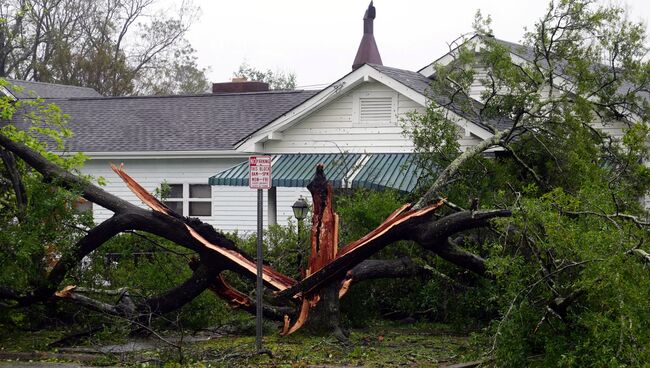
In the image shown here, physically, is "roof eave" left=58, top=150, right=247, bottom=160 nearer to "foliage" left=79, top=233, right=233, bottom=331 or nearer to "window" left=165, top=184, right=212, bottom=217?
"window" left=165, top=184, right=212, bottom=217

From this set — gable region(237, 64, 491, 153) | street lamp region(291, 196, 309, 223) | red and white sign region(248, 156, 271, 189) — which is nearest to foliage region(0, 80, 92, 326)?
red and white sign region(248, 156, 271, 189)

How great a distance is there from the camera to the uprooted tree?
30.2 feet

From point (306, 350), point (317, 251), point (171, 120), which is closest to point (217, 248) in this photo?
point (317, 251)

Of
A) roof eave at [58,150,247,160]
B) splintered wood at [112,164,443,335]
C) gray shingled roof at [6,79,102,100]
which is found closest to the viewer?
splintered wood at [112,164,443,335]

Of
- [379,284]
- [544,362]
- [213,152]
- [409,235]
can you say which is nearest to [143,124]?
[213,152]

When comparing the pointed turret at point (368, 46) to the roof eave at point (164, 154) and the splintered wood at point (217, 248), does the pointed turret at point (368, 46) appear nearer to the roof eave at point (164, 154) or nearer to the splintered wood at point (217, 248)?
the roof eave at point (164, 154)

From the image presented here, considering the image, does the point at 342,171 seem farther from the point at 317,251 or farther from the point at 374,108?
the point at 317,251

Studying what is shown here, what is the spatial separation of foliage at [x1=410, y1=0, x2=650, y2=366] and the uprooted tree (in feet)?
0.07

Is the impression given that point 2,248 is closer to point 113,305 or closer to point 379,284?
point 113,305

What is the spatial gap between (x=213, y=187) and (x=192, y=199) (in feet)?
2.12

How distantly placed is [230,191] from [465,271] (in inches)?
457

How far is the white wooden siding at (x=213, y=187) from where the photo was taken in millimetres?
23719

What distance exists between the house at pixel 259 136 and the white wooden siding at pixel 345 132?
0.02 metres

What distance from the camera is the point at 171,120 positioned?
2644 centimetres
